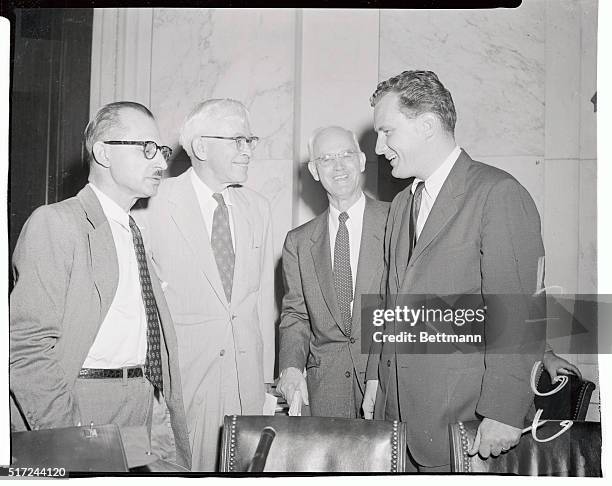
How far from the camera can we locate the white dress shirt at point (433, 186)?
10.1ft

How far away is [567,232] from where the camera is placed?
3.09m

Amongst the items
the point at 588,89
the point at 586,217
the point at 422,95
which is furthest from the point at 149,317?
the point at 588,89

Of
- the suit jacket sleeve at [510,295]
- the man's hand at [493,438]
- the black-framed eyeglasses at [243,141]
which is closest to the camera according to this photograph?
the man's hand at [493,438]

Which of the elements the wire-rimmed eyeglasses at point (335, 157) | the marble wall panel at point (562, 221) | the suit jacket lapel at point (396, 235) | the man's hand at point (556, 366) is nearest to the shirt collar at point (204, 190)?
the wire-rimmed eyeglasses at point (335, 157)

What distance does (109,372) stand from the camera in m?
3.08

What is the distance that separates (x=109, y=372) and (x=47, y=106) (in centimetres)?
106

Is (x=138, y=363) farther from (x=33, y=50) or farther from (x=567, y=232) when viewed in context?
(x=567, y=232)

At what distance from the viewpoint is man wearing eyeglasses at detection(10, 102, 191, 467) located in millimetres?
3066

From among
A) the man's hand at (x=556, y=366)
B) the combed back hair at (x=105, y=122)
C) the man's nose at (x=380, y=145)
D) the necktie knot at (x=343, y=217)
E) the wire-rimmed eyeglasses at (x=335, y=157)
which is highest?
the combed back hair at (x=105, y=122)

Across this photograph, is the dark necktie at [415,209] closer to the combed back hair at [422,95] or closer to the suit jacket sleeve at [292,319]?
the combed back hair at [422,95]

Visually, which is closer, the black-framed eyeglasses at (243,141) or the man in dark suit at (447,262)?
the man in dark suit at (447,262)

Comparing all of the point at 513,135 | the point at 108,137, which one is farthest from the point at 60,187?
the point at 513,135

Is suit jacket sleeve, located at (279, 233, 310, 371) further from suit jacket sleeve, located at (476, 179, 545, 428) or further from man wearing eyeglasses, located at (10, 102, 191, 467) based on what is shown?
suit jacket sleeve, located at (476, 179, 545, 428)
